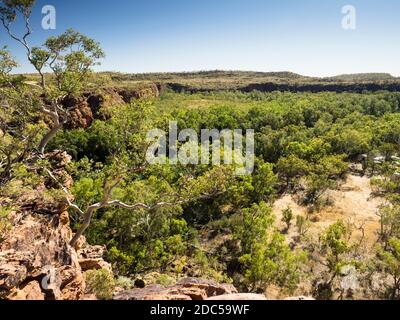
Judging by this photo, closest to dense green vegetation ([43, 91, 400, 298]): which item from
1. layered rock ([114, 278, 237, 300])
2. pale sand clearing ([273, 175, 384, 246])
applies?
pale sand clearing ([273, 175, 384, 246])

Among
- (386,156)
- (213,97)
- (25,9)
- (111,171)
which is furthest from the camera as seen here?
(213,97)

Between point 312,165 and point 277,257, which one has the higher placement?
point 312,165

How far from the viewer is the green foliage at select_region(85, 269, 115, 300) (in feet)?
53.9

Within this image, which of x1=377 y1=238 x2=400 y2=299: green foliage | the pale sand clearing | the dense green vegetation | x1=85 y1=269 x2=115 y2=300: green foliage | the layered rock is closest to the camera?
the layered rock

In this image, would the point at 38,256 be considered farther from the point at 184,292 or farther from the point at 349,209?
the point at 349,209

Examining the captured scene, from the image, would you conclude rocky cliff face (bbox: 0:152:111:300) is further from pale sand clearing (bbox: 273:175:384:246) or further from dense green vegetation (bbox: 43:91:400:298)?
pale sand clearing (bbox: 273:175:384:246)

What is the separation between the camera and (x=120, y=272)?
2792 cm

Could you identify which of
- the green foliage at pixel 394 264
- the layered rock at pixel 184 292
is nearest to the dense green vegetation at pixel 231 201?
the green foliage at pixel 394 264

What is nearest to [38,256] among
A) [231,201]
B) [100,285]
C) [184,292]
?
[100,285]

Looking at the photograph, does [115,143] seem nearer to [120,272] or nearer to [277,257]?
[120,272]

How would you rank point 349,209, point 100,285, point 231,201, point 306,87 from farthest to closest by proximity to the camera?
1. point 306,87
2. point 349,209
3. point 231,201
4. point 100,285

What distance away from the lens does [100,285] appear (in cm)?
1666

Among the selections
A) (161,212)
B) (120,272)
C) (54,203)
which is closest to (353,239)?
(161,212)
